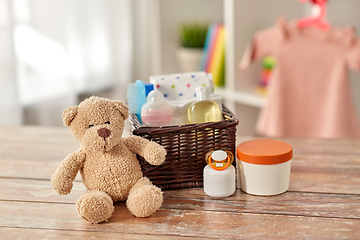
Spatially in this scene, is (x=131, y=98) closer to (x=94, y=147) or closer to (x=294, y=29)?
(x=94, y=147)

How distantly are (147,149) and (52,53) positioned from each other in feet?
3.59

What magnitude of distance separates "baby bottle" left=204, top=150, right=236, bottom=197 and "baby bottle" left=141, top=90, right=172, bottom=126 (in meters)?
0.12

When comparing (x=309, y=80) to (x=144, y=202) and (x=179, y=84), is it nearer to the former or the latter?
(x=179, y=84)

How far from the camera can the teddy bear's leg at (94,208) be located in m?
0.63

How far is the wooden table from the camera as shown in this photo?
2.02 feet

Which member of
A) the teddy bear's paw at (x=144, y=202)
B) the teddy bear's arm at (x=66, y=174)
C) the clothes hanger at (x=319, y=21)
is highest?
the clothes hanger at (x=319, y=21)

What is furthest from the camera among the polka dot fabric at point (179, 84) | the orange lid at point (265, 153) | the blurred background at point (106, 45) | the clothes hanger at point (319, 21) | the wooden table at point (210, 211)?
the blurred background at point (106, 45)

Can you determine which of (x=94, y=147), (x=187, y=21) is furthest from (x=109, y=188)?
(x=187, y=21)

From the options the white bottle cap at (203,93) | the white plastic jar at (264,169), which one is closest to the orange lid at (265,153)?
the white plastic jar at (264,169)

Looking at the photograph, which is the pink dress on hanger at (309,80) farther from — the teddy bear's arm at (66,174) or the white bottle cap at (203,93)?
the teddy bear's arm at (66,174)

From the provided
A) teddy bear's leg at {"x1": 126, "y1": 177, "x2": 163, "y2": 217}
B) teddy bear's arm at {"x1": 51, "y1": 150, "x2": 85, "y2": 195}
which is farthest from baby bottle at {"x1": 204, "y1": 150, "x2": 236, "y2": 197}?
teddy bear's arm at {"x1": 51, "y1": 150, "x2": 85, "y2": 195}

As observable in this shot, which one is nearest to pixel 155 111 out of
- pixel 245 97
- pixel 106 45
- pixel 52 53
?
pixel 52 53

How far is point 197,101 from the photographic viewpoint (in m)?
0.79

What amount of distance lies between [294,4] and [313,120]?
62 centimetres
